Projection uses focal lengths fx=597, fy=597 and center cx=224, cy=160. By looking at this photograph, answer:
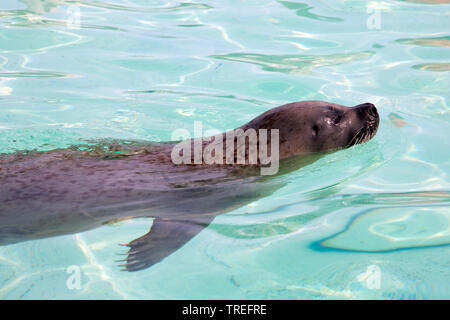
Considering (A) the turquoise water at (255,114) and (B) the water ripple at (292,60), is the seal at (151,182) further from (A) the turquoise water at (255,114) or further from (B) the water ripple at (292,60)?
(B) the water ripple at (292,60)

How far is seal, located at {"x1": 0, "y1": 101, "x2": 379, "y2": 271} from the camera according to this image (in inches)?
149

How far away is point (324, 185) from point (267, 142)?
22.2 inches

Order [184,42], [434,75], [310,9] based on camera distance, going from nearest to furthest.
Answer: [434,75]
[184,42]
[310,9]

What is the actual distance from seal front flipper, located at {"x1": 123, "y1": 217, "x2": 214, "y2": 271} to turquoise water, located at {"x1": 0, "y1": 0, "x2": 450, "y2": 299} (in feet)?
0.17

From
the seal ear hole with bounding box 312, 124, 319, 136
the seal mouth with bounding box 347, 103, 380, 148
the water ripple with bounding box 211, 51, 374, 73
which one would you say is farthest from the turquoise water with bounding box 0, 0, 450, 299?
the seal ear hole with bounding box 312, 124, 319, 136

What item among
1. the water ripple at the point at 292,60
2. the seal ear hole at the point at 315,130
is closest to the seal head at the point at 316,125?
the seal ear hole at the point at 315,130

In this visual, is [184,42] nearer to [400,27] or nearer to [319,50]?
[319,50]

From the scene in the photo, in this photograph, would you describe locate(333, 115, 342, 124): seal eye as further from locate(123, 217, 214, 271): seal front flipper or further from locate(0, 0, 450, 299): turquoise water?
locate(123, 217, 214, 271): seal front flipper

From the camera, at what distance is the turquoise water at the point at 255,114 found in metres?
3.26

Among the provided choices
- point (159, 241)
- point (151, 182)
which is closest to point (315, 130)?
point (151, 182)
